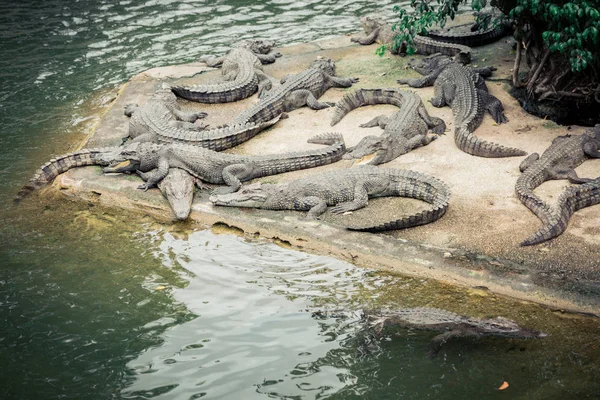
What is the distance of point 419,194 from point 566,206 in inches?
59.7

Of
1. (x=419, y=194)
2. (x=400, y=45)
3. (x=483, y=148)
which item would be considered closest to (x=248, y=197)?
(x=419, y=194)

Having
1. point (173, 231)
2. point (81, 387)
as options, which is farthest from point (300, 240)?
point (81, 387)

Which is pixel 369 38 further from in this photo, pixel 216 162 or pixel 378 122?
pixel 216 162

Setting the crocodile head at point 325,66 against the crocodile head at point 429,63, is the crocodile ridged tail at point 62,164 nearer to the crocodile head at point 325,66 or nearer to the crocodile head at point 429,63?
the crocodile head at point 325,66

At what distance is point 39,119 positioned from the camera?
1114 cm

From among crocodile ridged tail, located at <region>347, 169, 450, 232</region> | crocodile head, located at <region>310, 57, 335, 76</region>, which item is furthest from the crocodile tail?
crocodile ridged tail, located at <region>347, 169, 450, 232</region>

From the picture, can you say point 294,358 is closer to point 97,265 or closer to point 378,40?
point 97,265

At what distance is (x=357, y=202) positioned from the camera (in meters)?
7.26

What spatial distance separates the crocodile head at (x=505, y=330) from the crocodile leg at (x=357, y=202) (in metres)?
2.34

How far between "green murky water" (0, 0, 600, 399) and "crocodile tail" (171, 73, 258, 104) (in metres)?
2.94

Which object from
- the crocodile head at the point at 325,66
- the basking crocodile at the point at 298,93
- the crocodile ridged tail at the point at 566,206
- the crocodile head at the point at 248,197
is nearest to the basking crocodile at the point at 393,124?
the basking crocodile at the point at 298,93

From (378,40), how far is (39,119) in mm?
6514

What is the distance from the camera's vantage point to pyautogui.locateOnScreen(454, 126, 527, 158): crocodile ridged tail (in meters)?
7.96

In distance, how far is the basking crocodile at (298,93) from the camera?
9.73 metres
